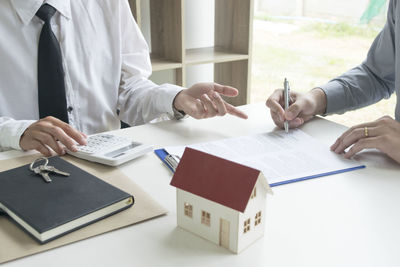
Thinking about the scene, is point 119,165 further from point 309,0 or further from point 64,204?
point 309,0

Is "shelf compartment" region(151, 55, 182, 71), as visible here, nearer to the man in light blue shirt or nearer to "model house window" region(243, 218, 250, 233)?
the man in light blue shirt

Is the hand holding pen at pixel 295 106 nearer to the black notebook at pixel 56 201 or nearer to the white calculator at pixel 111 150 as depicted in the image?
the white calculator at pixel 111 150

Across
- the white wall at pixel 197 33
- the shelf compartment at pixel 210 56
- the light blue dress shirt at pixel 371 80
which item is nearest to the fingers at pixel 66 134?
the light blue dress shirt at pixel 371 80

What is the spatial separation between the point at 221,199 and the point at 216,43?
222cm

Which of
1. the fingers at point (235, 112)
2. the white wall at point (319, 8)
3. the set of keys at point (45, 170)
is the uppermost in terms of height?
the white wall at point (319, 8)

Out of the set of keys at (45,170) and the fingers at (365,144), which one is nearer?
the set of keys at (45,170)

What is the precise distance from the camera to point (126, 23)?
1601mm

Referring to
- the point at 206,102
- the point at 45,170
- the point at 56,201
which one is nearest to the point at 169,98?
the point at 206,102

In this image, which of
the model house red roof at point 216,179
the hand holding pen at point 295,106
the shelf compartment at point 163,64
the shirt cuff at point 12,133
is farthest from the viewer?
the shelf compartment at point 163,64

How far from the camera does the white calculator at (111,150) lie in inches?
37.2

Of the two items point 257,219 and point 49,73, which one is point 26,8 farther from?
point 257,219

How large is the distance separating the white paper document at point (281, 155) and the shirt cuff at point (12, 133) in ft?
1.26

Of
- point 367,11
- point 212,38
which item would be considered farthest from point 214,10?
point 367,11

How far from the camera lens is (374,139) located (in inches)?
38.6
